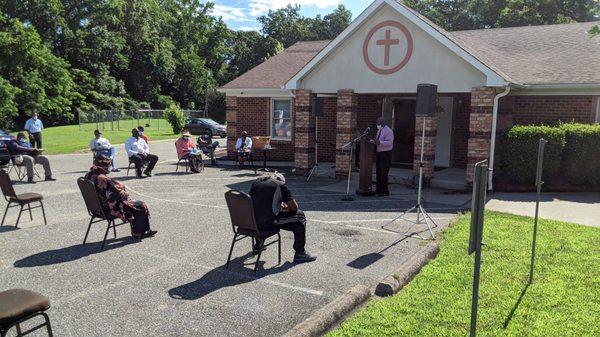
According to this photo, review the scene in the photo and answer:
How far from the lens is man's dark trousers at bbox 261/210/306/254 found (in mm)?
6746

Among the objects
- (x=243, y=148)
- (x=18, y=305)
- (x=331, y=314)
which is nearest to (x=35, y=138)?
(x=243, y=148)

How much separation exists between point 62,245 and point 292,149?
11536mm

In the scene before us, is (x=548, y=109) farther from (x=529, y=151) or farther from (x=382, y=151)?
(x=382, y=151)

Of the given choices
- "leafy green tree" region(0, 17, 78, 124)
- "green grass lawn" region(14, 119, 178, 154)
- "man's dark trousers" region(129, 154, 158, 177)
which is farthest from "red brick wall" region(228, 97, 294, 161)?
"leafy green tree" region(0, 17, 78, 124)

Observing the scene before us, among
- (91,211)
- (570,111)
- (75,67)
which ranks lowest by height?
(91,211)

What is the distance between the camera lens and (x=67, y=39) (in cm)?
5266

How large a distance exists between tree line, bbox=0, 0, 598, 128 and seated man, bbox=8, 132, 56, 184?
2194 centimetres

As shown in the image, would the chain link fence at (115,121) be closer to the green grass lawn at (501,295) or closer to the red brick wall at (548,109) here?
the red brick wall at (548,109)

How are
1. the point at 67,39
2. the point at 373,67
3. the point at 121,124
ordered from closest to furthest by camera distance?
the point at 373,67
the point at 121,124
the point at 67,39

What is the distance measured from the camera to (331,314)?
16.2 feet

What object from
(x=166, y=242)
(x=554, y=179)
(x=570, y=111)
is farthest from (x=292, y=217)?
(x=570, y=111)

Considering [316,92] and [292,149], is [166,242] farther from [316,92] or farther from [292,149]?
[292,149]

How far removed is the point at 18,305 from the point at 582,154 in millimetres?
12567

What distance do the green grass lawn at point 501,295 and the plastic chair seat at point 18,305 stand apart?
263 cm
